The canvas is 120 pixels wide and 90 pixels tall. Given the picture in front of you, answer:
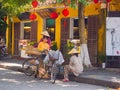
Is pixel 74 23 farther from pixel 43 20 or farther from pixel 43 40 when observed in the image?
pixel 43 40

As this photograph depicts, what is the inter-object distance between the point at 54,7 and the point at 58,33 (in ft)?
4.80

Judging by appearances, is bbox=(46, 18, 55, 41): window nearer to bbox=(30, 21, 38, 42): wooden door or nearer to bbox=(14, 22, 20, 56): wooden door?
bbox=(30, 21, 38, 42): wooden door

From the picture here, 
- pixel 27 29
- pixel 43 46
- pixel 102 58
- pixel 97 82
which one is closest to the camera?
pixel 97 82

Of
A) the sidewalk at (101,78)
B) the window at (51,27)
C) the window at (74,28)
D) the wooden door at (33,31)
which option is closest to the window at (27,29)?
the wooden door at (33,31)

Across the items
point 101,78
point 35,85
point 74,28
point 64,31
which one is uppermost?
point 74,28

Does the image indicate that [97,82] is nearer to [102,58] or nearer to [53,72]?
[53,72]

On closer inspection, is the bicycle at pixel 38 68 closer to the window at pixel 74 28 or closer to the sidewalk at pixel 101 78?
the sidewalk at pixel 101 78

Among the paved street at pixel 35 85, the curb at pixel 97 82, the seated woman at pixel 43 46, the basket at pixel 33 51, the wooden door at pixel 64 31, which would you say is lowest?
the paved street at pixel 35 85

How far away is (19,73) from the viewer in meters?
18.9

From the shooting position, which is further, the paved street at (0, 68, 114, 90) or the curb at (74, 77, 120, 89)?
the curb at (74, 77, 120, 89)

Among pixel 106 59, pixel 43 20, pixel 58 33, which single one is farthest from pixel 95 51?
pixel 43 20

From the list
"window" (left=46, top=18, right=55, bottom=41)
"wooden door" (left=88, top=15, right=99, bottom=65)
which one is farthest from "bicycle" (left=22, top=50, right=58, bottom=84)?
"window" (left=46, top=18, right=55, bottom=41)

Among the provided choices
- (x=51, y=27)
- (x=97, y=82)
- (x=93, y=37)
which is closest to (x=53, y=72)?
(x=97, y=82)

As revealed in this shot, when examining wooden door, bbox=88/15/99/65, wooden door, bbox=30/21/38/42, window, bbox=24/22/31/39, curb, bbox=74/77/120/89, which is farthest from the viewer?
window, bbox=24/22/31/39
